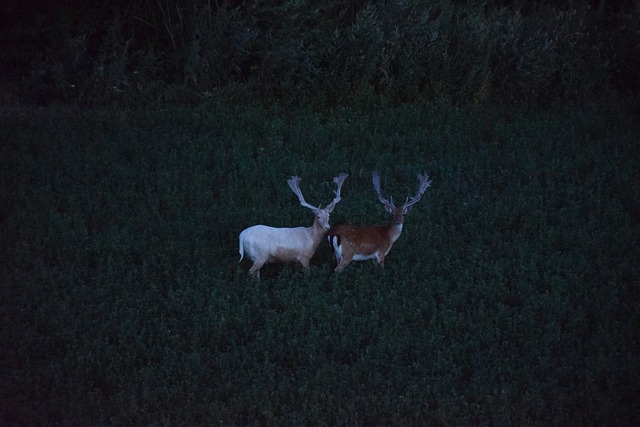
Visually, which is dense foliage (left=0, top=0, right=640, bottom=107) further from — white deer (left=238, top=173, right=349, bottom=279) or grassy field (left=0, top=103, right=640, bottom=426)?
white deer (left=238, top=173, right=349, bottom=279)

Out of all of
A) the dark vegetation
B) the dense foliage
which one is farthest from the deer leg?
the dense foliage

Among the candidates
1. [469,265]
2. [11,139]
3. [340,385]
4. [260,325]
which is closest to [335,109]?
[11,139]

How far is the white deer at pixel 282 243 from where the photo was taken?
36.2ft

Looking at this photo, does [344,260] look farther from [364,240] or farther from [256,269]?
[256,269]

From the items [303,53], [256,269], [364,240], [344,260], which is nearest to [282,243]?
[256,269]

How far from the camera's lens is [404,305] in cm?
1056

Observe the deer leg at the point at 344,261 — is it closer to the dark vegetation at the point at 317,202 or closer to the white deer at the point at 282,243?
the dark vegetation at the point at 317,202

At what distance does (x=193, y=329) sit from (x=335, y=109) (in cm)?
921

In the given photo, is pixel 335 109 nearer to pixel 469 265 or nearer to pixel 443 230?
pixel 443 230

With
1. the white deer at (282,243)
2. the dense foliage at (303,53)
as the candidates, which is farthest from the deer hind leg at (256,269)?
the dense foliage at (303,53)

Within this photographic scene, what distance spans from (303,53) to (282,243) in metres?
8.45

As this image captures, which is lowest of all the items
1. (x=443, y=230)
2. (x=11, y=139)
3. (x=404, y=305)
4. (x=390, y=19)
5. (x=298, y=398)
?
(x=298, y=398)

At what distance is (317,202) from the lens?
13.7 m

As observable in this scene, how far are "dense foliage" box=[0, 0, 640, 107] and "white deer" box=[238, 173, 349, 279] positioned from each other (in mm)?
7706
